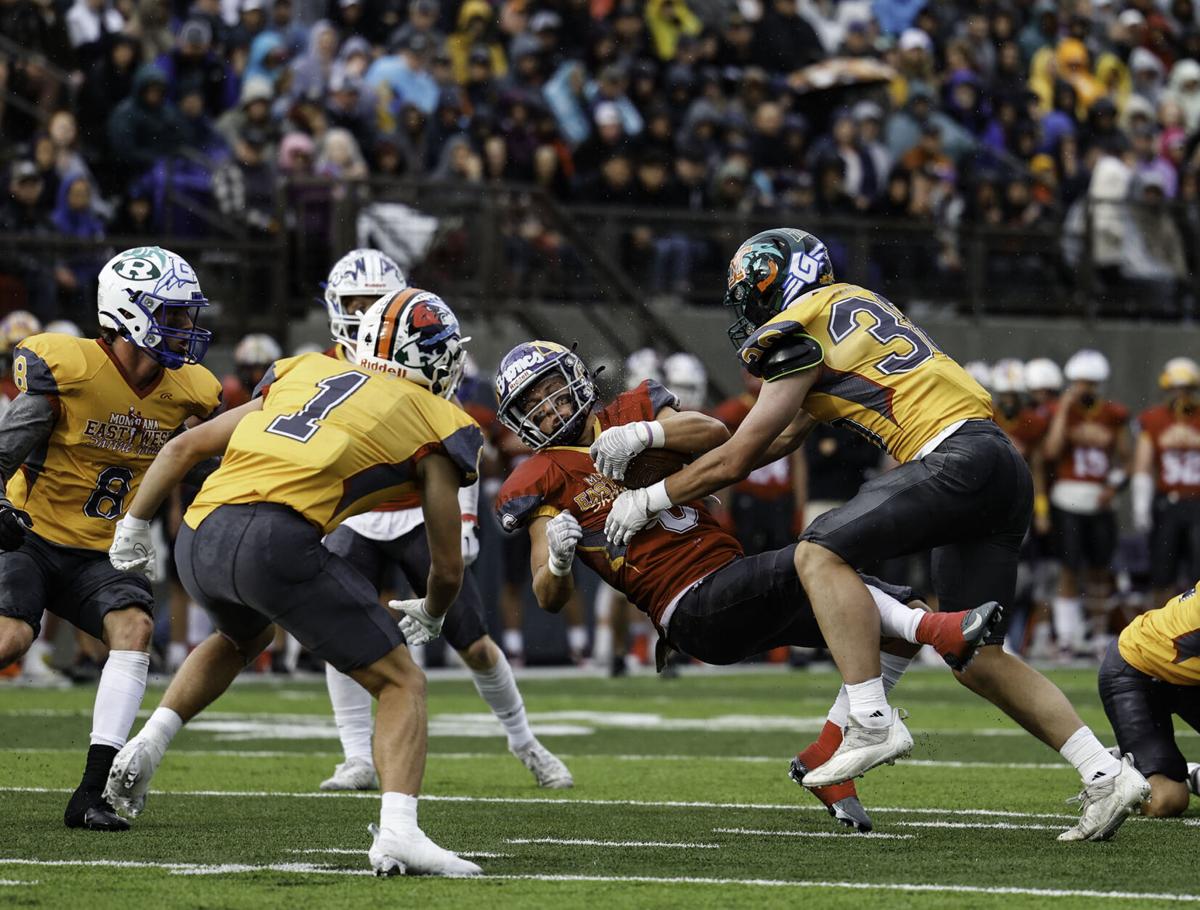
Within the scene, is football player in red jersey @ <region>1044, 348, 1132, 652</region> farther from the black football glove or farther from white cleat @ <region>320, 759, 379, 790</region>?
the black football glove

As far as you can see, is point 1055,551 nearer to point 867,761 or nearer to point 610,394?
point 610,394

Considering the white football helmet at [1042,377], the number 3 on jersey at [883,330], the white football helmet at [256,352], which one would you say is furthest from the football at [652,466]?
the white football helmet at [1042,377]

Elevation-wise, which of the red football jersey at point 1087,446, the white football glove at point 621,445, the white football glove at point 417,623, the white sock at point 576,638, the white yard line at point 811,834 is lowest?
the white sock at point 576,638

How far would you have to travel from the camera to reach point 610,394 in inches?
589

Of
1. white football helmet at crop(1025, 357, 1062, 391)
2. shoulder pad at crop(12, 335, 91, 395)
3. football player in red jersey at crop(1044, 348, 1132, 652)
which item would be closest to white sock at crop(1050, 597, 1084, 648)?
football player in red jersey at crop(1044, 348, 1132, 652)

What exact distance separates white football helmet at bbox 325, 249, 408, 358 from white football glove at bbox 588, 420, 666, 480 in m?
1.70

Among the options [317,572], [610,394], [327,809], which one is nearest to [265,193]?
[610,394]

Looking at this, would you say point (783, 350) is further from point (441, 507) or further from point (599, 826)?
point (599, 826)

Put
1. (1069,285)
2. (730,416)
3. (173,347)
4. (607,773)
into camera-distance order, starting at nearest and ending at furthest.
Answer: (173,347), (607,773), (730,416), (1069,285)

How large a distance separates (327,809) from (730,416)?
23.8ft

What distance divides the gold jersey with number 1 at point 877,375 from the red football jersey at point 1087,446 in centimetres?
887

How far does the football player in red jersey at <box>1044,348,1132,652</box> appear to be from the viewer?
14727 mm

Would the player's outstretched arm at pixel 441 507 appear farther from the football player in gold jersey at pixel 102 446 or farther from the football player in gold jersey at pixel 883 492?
the football player in gold jersey at pixel 102 446

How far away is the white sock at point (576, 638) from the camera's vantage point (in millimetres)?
14250
